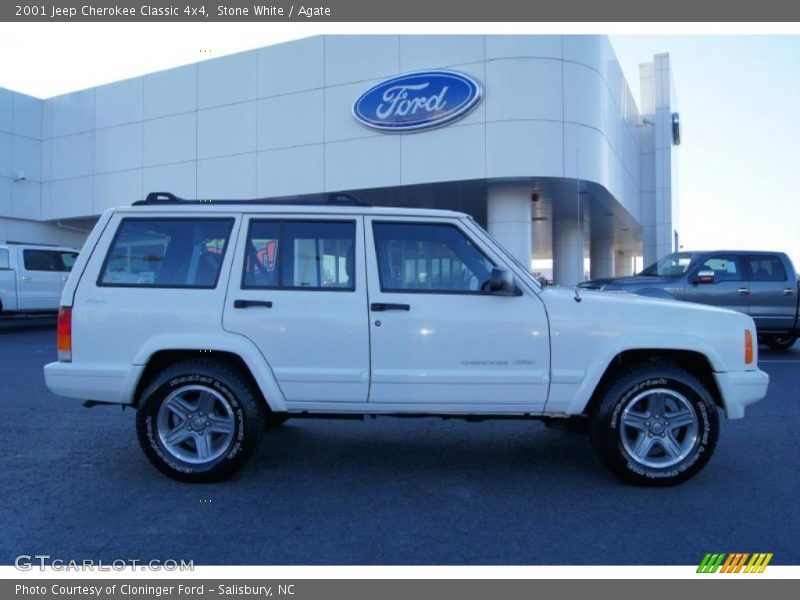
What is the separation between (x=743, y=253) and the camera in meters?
11.8

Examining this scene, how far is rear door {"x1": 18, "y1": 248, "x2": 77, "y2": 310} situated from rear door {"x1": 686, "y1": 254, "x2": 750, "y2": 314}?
1447 cm

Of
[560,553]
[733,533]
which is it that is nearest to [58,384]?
[560,553]

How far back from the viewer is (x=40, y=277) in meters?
15.9

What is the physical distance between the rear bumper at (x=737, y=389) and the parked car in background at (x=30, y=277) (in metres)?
15.9

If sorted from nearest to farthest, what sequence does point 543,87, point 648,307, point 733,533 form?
point 733,533
point 648,307
point 543,87

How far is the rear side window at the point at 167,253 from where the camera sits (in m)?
4.67

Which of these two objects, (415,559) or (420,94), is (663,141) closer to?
(420,94)

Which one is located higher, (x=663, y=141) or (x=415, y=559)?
(x=663, y=141)

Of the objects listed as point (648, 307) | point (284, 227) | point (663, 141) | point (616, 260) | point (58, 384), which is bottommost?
point (58, 384)

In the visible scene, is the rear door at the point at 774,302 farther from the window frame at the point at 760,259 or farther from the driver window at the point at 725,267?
the driver window at the point at 725,267

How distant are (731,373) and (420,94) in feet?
46.5

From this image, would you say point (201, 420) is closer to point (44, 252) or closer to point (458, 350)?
point (458, 350)

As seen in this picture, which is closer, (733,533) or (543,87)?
(733,533)

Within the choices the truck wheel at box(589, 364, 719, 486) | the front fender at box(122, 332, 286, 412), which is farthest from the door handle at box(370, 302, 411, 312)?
the truck wheel at box(589, 364, 719, 486)
